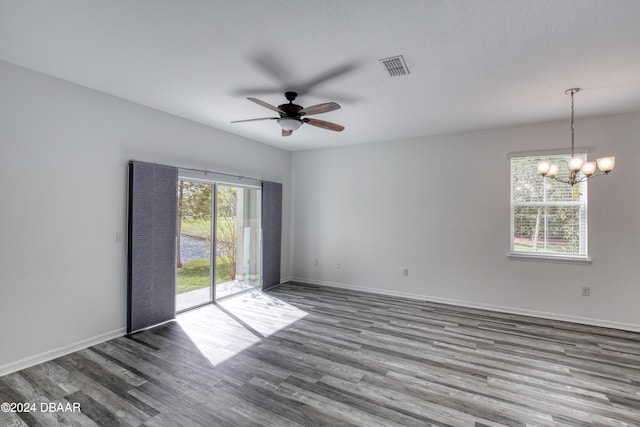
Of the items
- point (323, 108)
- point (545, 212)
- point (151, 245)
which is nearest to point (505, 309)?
point (545, 212)

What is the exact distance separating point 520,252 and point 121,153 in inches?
221

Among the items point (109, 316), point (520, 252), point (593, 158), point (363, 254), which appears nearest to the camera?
point (109, 316)

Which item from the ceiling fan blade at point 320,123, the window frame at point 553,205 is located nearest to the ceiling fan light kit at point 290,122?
the ceiling fan blade at point 320,123

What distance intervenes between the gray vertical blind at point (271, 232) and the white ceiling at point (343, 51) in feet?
7.04

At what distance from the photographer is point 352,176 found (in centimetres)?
574

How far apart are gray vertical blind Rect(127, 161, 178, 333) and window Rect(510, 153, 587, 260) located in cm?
498

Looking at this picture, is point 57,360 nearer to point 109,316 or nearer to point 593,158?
point 109,316

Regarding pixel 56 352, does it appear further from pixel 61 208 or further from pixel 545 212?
pixel 545 212

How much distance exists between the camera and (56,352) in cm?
297

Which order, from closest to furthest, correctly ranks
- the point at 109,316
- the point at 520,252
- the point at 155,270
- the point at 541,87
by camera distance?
the point at 541,87 → the point at 109,316 → the point at 155,270 → the point at 520,252

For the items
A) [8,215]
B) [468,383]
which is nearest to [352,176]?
[468,383]

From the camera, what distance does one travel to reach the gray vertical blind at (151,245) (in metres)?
3.55

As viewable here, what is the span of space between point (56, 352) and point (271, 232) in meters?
3.45

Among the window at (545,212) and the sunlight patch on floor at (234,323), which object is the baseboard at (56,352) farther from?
the window at (545,212)
